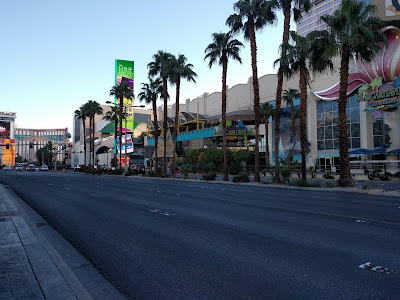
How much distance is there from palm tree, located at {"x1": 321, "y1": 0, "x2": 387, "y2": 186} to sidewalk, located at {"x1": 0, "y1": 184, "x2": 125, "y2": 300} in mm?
19757

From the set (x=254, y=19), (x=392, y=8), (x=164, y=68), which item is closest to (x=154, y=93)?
(x=164, y=68)

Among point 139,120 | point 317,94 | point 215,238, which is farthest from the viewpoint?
point 139,120

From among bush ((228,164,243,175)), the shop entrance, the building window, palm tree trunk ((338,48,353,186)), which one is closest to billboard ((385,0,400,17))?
the building window

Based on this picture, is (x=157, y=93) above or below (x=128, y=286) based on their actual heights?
above

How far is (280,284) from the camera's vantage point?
436 cm

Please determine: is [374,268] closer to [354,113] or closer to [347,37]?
[347,37]

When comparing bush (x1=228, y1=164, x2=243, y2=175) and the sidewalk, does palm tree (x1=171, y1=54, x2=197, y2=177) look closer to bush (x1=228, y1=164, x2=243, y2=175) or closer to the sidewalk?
bush (x1=228, y1=164, x2=243, y2=175)

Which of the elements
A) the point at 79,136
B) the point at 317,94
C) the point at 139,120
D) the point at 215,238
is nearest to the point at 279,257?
the point at 215,238

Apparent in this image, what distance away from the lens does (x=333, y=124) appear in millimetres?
52875

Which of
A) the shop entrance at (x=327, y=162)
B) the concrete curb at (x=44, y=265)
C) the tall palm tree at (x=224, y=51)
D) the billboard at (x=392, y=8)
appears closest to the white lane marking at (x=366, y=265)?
the concrete curb at (x=44, y=265)

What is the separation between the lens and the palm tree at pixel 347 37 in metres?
21.4

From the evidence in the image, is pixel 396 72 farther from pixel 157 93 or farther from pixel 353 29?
pixel 157 93

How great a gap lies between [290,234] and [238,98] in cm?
7060

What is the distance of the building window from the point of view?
4966 cm
